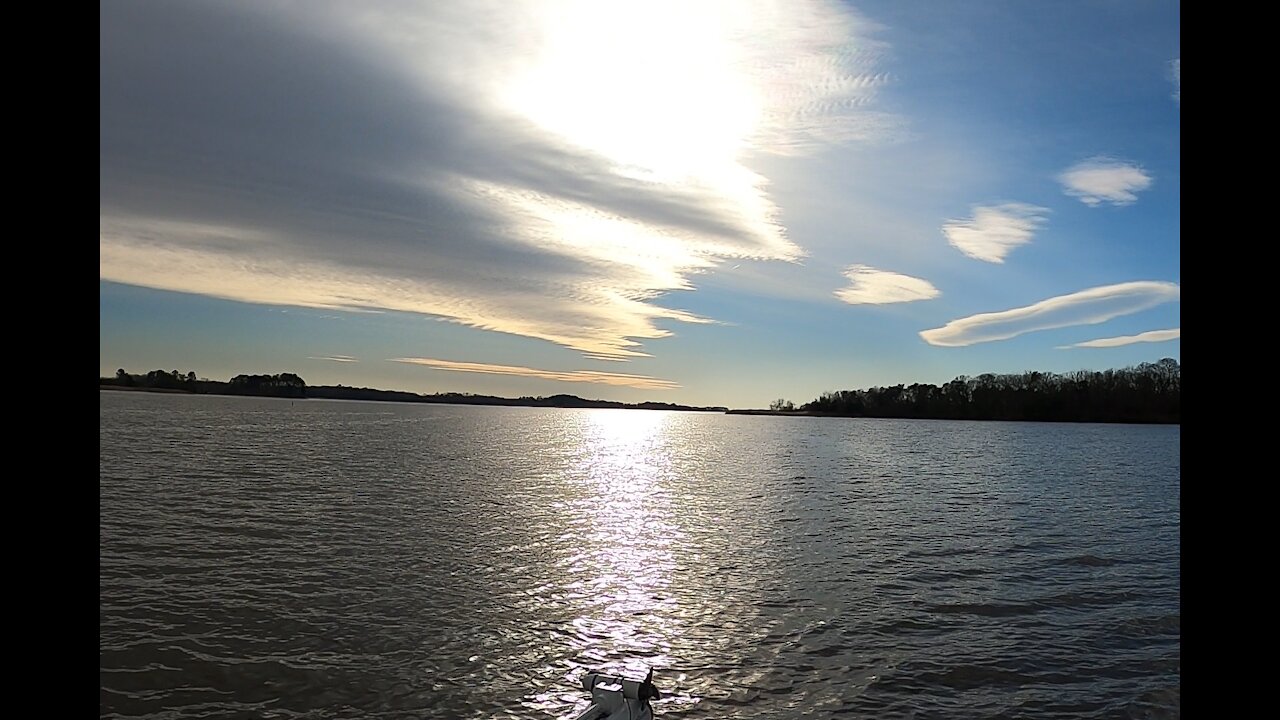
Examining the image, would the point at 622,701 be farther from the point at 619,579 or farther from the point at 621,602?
the point at 619,579

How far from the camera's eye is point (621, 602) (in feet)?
55.1

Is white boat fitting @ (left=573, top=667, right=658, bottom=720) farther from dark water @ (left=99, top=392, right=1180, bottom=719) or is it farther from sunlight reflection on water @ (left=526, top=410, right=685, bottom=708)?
dark water @ (left=99, top=392, right=1180, bottom=719)

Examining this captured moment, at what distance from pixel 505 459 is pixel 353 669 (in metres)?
48.6

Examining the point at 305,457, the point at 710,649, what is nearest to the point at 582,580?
the point at 710,649

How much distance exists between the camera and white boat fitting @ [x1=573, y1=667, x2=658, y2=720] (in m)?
7.31

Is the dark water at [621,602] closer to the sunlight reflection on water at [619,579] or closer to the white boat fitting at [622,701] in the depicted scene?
the sunlight reflection on water at [619,579]

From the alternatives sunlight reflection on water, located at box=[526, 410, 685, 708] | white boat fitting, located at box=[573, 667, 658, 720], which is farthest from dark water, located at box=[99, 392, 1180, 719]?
white boat fitting, located at box=[573, 667, 658, 720]

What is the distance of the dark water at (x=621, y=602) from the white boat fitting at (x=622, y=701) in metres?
3.52

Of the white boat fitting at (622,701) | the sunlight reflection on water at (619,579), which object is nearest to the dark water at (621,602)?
the sunlight reflection on water at (619,579)

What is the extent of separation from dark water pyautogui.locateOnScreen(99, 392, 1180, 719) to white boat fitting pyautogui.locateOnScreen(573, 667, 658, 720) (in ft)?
11.6

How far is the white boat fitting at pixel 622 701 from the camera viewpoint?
7312mm
